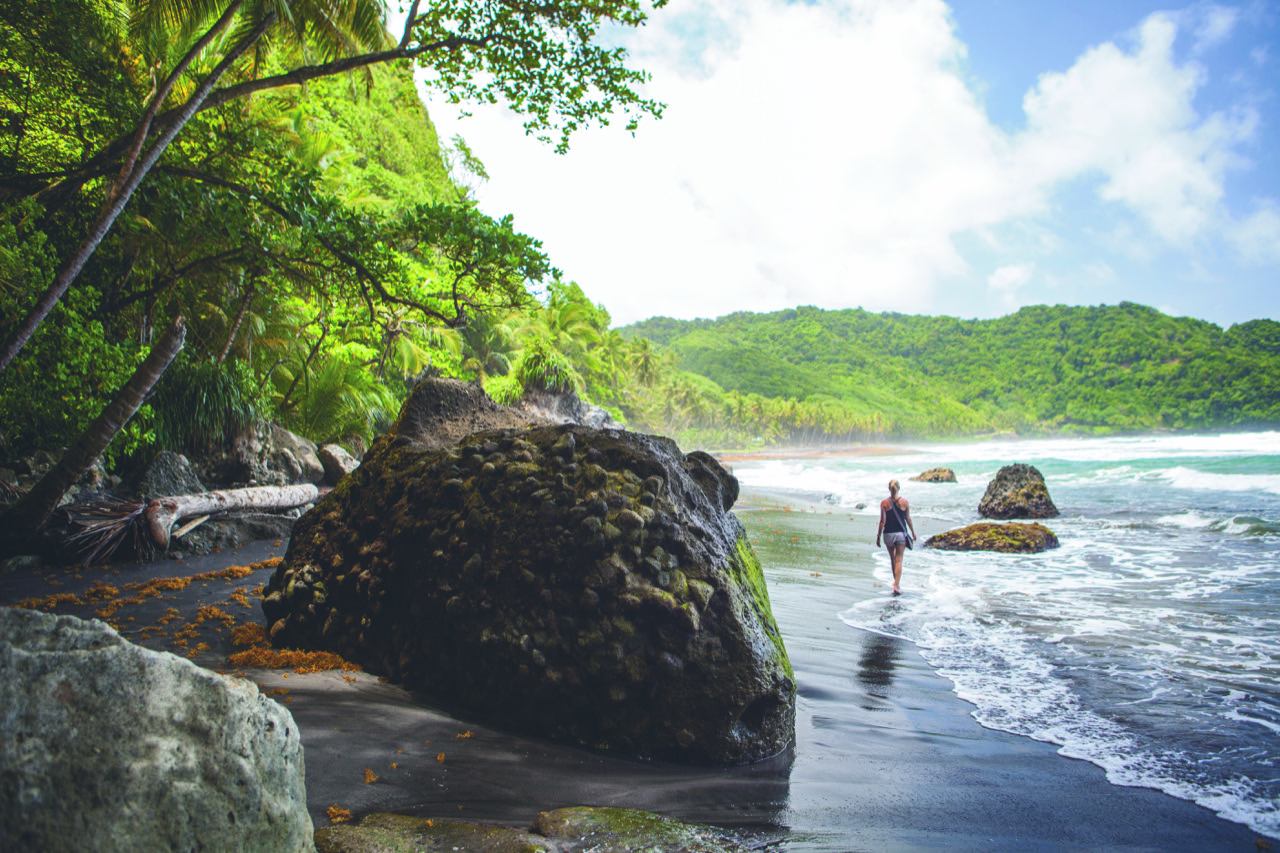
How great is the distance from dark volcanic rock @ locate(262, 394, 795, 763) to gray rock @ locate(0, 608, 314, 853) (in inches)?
60.7

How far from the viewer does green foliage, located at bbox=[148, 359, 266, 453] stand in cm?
942

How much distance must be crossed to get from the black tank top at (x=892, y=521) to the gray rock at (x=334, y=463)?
362 inches

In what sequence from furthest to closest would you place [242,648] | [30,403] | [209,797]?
[30,403]
[242,648]
[209,797]

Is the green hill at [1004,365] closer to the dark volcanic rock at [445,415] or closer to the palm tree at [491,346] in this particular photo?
the palm tree at [491,346]

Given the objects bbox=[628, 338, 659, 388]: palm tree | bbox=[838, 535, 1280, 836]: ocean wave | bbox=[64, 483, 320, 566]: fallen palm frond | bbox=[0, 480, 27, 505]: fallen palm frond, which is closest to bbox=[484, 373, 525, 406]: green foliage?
bbox=[64, 483, 320, 566]: fallen palm frond

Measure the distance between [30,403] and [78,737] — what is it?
7669 millimetres

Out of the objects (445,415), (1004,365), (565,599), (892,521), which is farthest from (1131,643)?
(1004,365)

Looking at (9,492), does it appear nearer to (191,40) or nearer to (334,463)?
(334,463)

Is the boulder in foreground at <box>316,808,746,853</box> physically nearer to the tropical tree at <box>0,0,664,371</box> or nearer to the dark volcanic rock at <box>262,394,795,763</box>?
the dark volcanic rock at <box>262,394,795,763</box>

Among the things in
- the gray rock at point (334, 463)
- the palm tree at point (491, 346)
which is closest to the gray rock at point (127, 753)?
the gray rock at point (334, 463)

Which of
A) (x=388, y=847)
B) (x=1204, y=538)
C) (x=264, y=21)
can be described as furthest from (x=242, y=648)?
(x=1204, y=538)

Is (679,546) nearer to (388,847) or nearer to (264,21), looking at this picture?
(388,847)

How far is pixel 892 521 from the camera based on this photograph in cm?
805

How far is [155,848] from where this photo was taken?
129cm
